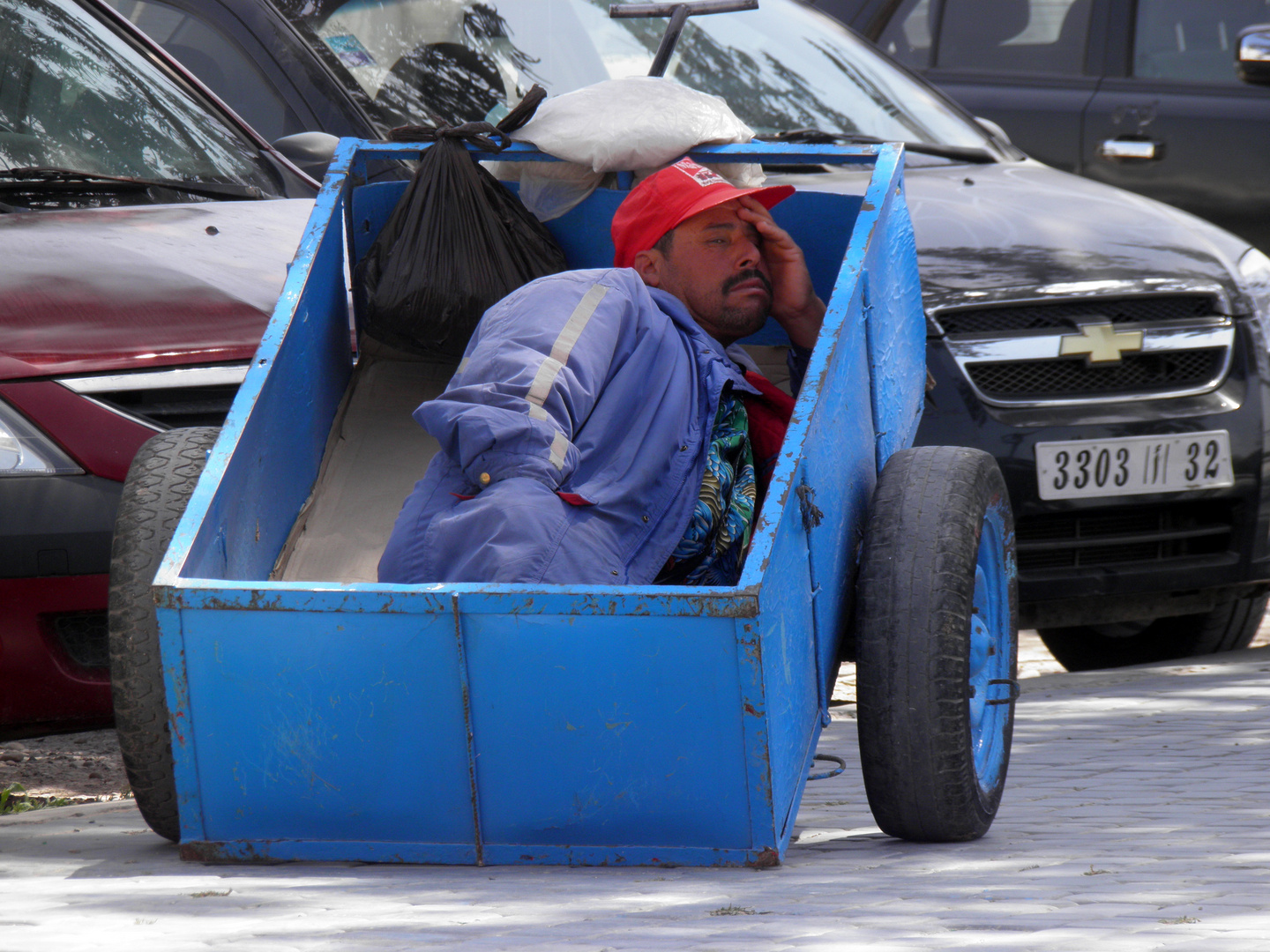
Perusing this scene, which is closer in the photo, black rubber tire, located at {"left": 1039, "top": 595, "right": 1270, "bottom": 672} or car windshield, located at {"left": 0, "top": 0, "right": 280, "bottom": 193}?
car windshield, located at {"left": 0, "top": 0, "right": 280, "bottom": 193}

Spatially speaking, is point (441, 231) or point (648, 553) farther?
point (441, 231)

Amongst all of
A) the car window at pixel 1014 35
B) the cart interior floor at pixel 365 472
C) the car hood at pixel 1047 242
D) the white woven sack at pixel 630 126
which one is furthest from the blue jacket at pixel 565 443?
the car window at pixel 1014 35

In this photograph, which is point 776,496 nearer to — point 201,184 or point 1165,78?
point 201,184

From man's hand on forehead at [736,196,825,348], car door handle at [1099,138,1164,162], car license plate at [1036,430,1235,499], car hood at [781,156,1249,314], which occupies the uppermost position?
man's hand on forehead at [736,196,825,348]

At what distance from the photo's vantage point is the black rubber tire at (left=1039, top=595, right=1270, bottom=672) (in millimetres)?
5398

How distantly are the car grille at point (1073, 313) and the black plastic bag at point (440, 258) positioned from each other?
1285mm

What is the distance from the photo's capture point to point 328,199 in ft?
12.4

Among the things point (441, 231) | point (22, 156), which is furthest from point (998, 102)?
point (22, 156)

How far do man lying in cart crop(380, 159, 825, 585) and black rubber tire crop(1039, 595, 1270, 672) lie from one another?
237 cm

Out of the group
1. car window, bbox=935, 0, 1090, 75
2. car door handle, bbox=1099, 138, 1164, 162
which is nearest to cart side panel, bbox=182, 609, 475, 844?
car door handle, bbox=1099, 138, 1164, 162

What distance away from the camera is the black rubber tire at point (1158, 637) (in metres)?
5.40

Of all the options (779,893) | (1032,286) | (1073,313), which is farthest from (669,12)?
(779,893)

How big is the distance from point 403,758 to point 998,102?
522cm

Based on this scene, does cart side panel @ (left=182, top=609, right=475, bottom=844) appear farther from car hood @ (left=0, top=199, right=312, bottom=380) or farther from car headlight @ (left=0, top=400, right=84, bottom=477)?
car hood @ (left=0, top=199, right=312, bottom=380)
